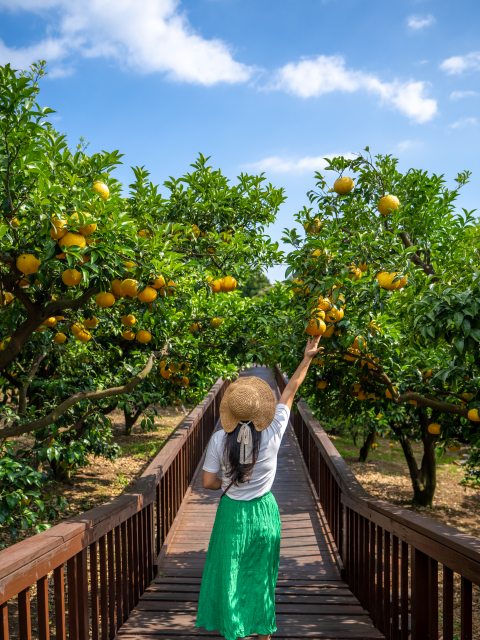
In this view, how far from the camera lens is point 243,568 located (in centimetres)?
231

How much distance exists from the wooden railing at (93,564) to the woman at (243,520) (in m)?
0.60

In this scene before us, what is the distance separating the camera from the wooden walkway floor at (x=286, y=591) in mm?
2785

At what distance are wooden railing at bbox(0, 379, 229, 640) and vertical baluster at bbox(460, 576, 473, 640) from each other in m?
1.60

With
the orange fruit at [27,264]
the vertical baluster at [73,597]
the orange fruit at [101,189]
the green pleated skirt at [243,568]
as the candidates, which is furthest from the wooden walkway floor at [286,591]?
the orange fruit at [101,189]

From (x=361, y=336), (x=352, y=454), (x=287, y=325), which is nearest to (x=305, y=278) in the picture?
(x=361, y=336)

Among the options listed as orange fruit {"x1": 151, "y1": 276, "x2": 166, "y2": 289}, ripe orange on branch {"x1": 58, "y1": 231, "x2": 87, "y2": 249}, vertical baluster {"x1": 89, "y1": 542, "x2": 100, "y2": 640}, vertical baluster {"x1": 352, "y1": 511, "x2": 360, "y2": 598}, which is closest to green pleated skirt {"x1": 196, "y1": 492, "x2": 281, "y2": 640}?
vertical baluster {"x1": 89, "y1": 542, "x2": 100, "y2": 640}

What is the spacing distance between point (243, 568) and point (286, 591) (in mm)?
1310

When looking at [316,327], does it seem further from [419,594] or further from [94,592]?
[94,592]

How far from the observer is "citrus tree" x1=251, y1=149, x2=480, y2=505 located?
2576mm

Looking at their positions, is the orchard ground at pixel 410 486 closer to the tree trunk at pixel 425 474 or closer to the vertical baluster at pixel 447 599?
the tree trunk at pixel 425 474

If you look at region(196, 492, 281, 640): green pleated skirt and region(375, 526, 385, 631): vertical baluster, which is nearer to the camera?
region(196, 492, 281, 640): green pleated skirt

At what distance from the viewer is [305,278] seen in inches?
124

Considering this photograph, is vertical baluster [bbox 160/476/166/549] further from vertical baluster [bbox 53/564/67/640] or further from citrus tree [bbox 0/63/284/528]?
vertical baluster [bbox 53/564/67/640]

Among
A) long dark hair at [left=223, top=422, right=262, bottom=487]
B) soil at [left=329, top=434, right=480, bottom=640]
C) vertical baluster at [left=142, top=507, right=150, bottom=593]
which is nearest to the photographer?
long dark hair at [left=223, top=422, right=262, bottom=487]
